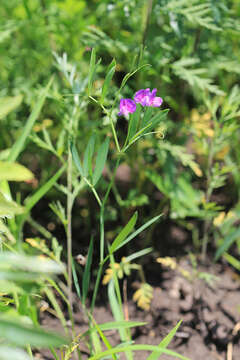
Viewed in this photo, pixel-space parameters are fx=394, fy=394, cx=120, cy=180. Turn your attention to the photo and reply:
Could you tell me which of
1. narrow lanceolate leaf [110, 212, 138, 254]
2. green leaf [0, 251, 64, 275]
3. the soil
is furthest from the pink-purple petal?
the soil

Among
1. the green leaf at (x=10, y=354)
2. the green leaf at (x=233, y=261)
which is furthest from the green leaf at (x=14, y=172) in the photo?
the green leaf at (x=233, y=261)

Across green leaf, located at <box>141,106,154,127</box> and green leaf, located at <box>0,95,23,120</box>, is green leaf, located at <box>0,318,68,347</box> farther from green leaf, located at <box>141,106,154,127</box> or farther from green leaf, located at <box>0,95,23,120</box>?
green leaf, located at <box>141,106,154,127</box>

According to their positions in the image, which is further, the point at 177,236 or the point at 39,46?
the point at 39,46

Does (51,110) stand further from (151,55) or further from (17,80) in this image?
(151,55)

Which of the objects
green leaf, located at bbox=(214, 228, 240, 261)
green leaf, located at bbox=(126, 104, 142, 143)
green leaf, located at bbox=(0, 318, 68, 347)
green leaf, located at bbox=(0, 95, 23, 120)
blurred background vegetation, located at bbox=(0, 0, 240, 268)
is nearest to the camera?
green leaf, located at bbox=(0, 318, 68, 347)

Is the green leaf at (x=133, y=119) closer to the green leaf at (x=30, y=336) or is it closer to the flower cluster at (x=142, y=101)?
the flower cluster at (x=142, y=101)

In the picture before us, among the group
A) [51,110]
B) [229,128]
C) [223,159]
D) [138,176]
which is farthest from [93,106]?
[229,128]

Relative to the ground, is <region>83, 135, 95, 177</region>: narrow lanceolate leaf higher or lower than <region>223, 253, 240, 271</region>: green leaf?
Result: higher
